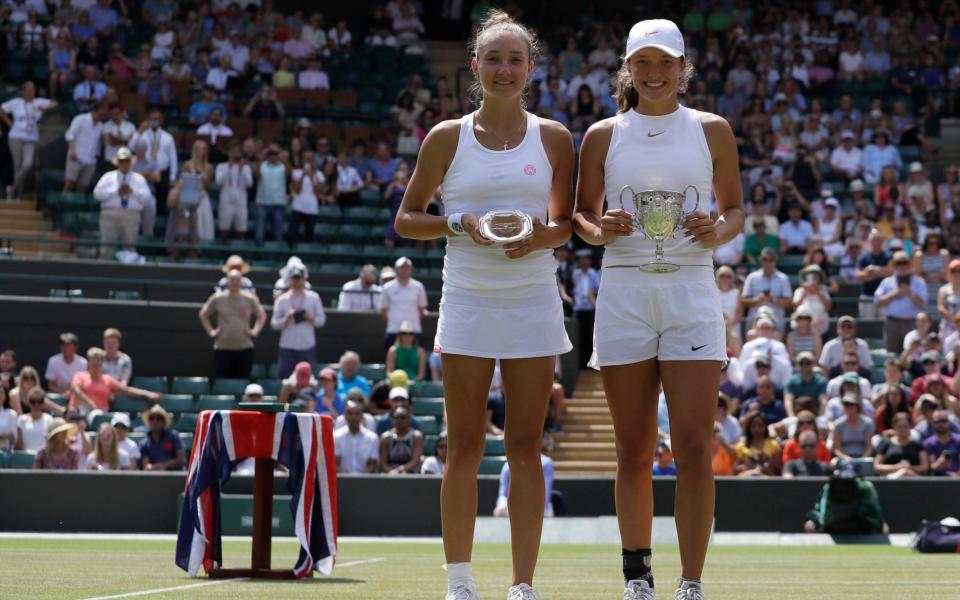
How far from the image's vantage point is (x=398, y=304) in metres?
18.8

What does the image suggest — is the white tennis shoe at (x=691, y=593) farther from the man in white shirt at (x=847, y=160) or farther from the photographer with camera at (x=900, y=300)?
the man in white shirt at (x=847, y=160)

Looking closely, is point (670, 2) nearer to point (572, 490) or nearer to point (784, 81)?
point (784, 81)

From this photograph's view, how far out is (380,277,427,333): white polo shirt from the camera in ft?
61.4

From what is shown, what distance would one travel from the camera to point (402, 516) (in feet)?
49.0

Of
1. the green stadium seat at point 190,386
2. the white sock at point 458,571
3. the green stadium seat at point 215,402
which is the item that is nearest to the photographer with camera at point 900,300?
the green stadium seat at point 215,402

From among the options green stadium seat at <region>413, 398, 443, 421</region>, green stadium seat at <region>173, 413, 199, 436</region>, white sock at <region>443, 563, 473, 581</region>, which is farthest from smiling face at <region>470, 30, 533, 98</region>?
green stadium seat at <region>173, 413, 199, 436</region>

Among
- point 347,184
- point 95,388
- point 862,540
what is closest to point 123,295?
point 95,388

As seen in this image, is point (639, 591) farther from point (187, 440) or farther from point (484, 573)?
point (187, 440)

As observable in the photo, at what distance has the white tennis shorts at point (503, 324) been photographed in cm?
571

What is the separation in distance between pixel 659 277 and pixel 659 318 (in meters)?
0.15

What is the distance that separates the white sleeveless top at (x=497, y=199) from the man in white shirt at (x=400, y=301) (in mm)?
12840

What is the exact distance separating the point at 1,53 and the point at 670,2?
12597 millimetres

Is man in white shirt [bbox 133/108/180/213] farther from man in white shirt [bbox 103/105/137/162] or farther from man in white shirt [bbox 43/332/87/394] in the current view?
man in white shirt [bbox 43/332/87/394]

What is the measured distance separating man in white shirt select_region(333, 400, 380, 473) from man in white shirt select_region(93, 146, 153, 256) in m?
5.89
